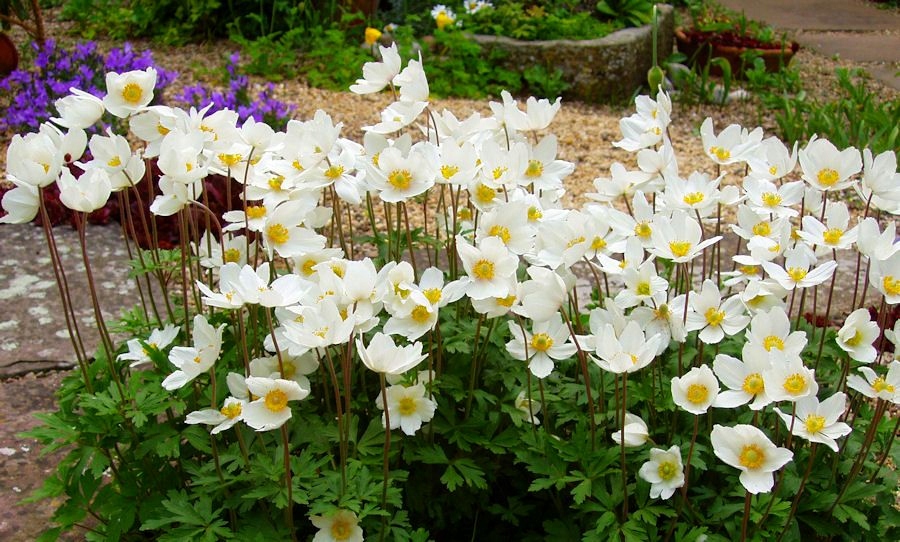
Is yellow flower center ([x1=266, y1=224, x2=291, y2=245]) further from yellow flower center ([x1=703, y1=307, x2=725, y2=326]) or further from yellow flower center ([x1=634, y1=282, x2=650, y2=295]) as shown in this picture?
yellow flower center ([x1=703, y1=307, x2=725, y2=326])

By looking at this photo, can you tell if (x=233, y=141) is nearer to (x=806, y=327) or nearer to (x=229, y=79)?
(x=806, y=327)

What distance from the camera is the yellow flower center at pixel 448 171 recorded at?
2031 mm

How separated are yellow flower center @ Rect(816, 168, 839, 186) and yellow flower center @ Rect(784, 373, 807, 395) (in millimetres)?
659

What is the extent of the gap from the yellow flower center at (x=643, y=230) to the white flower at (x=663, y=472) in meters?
0.46

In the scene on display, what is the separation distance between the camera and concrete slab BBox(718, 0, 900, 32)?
938cm

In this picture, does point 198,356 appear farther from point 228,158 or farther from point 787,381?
point 787,381

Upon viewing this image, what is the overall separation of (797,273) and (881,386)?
26 cm

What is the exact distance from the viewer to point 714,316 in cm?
193

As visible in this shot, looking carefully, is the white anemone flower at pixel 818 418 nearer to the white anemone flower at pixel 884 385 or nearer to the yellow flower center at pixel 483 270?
the white anemone flower at pixel 884 385

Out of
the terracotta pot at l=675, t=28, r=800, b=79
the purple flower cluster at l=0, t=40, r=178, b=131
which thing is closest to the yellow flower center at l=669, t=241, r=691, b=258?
the purple flower cluster at l=0, t=40, r=178, b=131

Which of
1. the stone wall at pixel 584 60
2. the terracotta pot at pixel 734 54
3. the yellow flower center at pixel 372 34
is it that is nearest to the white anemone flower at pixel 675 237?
the yellow flower center at pixel 372 34

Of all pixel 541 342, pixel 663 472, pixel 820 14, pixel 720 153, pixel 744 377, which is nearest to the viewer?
pixel 744 377

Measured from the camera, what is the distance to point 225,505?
1.84 meters

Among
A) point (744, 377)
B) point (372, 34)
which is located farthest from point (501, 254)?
point (372, 34)
